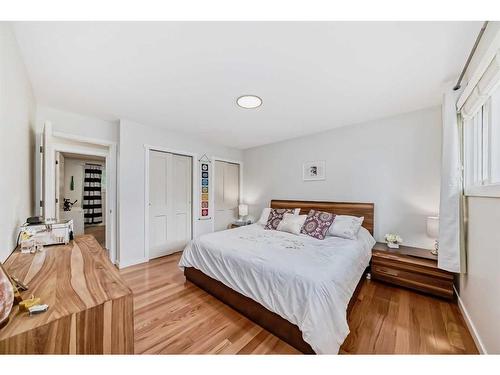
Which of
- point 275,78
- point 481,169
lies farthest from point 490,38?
point 275,78

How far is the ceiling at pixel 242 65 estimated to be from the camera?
1327 mm

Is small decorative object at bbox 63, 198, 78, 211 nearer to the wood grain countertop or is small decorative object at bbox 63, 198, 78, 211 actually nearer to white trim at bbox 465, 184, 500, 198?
the wood grain countertop

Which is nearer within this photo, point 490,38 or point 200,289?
point 490,38

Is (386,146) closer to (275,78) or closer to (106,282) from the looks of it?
(275,78)

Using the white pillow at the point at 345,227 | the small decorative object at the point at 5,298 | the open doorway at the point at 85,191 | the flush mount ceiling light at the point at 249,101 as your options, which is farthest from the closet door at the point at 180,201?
the small decorative object at the point at 5,298

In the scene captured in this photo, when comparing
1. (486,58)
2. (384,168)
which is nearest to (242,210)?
(384,168)

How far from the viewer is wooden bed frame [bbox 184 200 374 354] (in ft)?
4.98

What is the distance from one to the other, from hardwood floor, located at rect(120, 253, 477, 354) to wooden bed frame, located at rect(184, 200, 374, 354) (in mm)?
55

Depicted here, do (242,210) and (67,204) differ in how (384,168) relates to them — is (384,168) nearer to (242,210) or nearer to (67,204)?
(242,210)

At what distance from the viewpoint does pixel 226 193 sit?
4.60m

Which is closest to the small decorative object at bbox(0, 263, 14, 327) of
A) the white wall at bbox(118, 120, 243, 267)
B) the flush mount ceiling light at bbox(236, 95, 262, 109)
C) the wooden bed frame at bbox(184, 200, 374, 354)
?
the wooden bed frame at bbox(184, 200, 374, 354)

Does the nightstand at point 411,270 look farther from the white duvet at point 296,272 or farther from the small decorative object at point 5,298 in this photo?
the small decorative object at point 5,298
